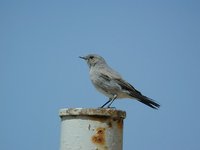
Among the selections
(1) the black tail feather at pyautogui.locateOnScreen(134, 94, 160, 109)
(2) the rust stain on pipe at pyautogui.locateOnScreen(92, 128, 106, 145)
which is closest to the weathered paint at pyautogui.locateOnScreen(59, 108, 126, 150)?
(2) the rust stain on pipe at pyautogui.locateOnScreen(92, 128, 106, 145)

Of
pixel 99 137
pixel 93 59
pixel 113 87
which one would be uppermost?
pixel 93 59

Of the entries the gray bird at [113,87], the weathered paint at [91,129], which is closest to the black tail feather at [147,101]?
the gray bird at [113,87]

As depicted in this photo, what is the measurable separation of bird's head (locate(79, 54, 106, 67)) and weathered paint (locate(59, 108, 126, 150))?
21.0 feet

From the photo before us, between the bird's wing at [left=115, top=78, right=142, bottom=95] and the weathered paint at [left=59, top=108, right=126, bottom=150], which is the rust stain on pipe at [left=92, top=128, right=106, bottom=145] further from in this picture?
the bird's wing at [left=115, top=78, right=142, bottom=95]

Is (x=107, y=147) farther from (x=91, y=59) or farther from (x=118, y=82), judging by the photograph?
(x=91, y=59)

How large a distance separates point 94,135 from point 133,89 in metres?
5.32

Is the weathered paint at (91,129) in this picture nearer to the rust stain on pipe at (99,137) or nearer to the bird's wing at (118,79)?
the rust stain on pipe at (99,137)

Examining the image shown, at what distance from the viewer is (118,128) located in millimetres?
4754

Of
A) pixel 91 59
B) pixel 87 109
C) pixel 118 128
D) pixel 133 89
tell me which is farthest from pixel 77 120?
pixel 91 59

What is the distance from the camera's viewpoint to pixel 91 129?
462 cm

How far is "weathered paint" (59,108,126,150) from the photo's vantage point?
460 cm

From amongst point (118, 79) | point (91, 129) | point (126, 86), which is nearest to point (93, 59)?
point (118, 79)

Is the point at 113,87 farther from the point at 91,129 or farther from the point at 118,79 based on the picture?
the point at 91,129

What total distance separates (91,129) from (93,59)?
6.83 metres
